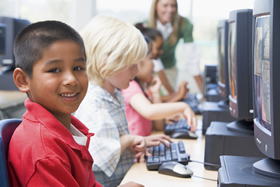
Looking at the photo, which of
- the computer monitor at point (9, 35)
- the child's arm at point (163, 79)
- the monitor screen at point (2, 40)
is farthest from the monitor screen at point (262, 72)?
the monitor screen at point (2, 40)

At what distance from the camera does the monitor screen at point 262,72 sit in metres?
0.82

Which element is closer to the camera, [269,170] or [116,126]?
[269,170]

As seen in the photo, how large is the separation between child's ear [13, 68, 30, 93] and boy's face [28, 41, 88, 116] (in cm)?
1

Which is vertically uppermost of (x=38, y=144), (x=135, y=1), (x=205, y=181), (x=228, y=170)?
(x=135, y=1)

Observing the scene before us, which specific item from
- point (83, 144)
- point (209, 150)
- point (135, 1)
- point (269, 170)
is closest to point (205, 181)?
point (209, 150)

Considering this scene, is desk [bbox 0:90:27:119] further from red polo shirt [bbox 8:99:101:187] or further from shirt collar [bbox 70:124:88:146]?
red polo shirt [bbox 8:99:101:187]

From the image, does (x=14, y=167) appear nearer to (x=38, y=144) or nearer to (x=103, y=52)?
(x=38, y=144)

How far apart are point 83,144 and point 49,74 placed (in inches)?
8.4

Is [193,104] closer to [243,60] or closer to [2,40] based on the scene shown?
[243,60]

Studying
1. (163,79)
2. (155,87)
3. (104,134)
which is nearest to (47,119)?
(104,134)

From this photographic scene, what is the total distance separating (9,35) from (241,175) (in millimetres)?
2708

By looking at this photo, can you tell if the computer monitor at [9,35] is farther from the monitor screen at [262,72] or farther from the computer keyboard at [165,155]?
the monitor screen at [262,72]

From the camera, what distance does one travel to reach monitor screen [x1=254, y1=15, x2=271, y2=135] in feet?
2.68

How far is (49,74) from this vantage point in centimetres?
79
